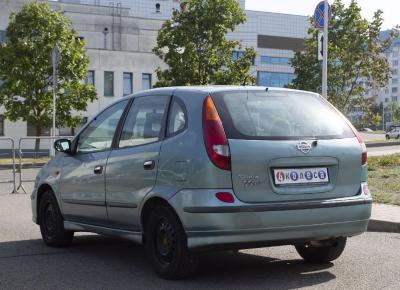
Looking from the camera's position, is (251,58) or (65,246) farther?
(251,58)

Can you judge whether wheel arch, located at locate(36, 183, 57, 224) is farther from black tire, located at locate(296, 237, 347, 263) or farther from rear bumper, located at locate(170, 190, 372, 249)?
black tire, located at locate(296, 237, 347, 263)

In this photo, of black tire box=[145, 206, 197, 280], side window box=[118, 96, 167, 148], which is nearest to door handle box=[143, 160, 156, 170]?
side window box=[118, 96, 167, 148]

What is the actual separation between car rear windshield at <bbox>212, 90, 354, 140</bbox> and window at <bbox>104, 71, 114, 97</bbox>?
53811mm

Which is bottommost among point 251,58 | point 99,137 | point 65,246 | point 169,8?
point 65,246

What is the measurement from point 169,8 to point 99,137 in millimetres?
90995

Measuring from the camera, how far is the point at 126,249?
25.7ft

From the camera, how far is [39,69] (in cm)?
3947

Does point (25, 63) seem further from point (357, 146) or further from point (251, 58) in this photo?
point (357, 146)

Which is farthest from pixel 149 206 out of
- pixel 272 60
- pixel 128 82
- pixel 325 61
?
pixel 272 60


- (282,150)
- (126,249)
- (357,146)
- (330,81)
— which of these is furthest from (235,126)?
(330,81)

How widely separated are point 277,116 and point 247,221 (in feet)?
3.29

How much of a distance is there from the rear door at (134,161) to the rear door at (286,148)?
0.72 meters

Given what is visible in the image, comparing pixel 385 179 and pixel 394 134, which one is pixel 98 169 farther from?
pixel 394 134

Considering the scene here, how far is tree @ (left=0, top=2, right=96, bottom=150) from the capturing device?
3919 cm
